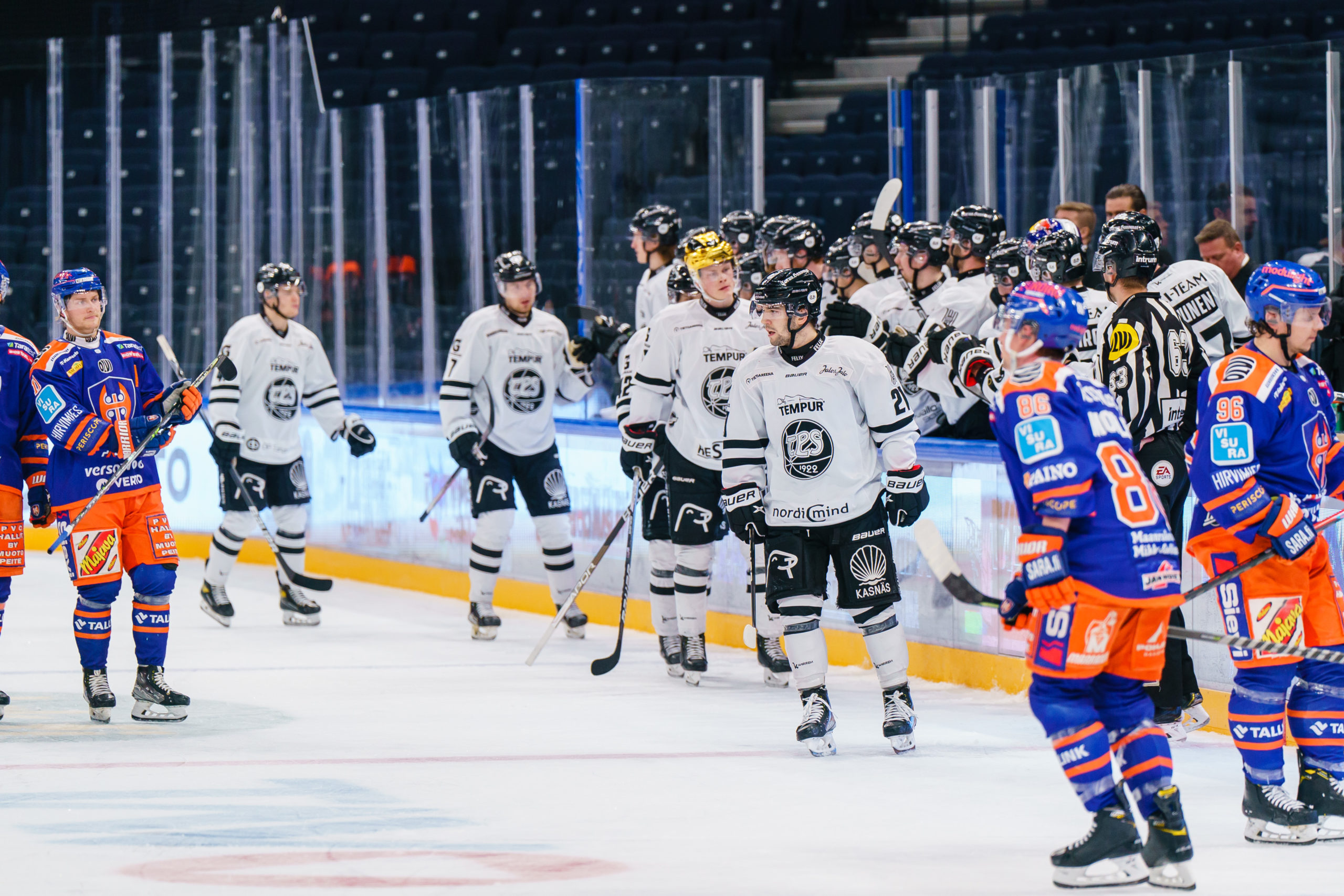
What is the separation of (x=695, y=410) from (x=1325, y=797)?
2.67 meters

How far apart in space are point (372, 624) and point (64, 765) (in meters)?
2.86

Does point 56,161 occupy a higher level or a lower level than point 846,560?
higher

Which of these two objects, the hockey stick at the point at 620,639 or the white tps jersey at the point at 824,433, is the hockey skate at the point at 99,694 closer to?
the hockey stick at the point at 620,639

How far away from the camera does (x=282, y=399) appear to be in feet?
25.5

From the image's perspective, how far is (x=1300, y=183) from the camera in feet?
21.4

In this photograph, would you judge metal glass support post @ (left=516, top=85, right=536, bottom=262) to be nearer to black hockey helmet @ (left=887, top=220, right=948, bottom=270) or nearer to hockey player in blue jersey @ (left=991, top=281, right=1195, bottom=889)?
black hockey helmet @ (left=887, top=220, right=948, bottom=270)

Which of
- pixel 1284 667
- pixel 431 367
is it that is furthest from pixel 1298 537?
pixel 431 367

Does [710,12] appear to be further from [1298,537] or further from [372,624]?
[1298,537]

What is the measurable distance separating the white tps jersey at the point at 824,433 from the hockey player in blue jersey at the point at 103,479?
176cm

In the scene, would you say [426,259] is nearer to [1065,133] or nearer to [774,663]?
[1065,133]

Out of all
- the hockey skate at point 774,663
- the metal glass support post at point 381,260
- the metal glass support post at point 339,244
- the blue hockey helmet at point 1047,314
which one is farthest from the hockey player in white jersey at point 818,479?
the metal glass support post at point 339,244

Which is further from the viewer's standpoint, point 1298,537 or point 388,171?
point 388,171

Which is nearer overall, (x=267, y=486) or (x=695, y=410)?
(x=695, y=410)

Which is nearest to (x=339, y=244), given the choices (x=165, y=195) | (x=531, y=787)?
(x=165, y=195)
